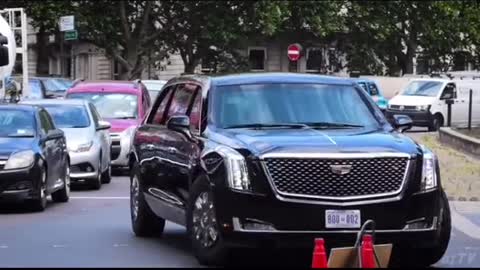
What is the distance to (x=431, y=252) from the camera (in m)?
10.4

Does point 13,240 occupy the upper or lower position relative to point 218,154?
lower

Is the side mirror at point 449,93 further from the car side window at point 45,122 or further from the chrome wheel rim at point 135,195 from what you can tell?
the chrome wheel rim at point 135,195

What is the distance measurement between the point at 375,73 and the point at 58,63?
19370mm

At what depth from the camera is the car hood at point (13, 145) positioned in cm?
1552

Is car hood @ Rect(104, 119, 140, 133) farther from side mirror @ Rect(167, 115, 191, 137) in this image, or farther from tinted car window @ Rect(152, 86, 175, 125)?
side mirror @ Rect(167, 115, 191, 137)

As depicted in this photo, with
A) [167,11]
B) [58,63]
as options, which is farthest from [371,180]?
[58,63]

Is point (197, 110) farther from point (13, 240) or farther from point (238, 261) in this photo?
point (13, 240)

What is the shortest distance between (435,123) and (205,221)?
31912 mm

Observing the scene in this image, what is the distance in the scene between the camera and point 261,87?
11250 millimetres

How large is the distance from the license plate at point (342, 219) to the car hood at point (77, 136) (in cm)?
1109

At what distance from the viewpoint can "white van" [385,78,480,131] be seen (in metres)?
41.0

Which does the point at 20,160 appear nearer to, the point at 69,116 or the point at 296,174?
the point at 69,116

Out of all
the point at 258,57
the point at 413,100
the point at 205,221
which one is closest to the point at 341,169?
the point at 205,221

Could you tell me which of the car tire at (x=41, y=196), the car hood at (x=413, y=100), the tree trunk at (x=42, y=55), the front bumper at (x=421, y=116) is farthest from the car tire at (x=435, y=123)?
the car tire at (x=41, y=196)
